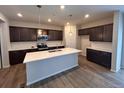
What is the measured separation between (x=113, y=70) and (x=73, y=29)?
14.0ft

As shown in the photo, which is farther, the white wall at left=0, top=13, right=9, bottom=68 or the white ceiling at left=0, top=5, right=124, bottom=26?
the white wall at left=0, top=13, right=9, bottom=68

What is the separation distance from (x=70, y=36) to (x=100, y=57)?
3.18 meters

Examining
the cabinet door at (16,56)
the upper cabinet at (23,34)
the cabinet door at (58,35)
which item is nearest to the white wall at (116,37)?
the cabinet door at (58,35)

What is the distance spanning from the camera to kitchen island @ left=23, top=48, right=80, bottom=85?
8.90ft

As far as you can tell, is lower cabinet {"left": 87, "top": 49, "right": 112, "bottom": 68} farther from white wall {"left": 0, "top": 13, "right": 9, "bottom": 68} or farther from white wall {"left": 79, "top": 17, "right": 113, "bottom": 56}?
white wall {"left": 0, "top": 13, "right": 9, "bottom": 68}

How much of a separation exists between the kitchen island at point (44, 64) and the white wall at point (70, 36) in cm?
279

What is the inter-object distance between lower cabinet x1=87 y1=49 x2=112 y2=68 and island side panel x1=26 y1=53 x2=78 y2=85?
1458mm

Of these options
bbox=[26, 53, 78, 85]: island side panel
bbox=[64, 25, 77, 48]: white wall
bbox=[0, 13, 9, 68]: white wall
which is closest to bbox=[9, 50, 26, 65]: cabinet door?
bbox=[0, 13, 9, 68]: white wall

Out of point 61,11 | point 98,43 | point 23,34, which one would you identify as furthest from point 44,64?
point 98,43

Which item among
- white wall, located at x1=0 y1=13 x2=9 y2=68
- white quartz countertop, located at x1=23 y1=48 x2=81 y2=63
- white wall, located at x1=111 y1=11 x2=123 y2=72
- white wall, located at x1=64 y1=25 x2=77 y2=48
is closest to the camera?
white quartz countertop, located at x1=23 y1=48 x2=81 y2=63

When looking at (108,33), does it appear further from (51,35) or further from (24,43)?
(24,43)

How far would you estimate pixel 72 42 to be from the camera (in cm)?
695

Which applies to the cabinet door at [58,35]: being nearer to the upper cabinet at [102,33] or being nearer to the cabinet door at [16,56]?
the upper cabinet at [102,33]

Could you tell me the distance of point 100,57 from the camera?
4477mm
